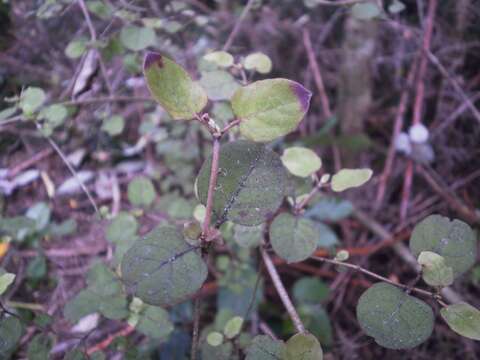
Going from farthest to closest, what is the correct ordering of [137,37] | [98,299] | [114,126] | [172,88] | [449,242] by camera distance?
1. [114,126]
2. [137,37]
3. [98,299]
4. [449,242]
5. [172,88]

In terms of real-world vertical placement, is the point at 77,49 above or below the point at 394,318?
above

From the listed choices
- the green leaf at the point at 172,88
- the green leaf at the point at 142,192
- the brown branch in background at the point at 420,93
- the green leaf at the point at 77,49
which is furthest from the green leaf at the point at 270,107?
the brown branch in background at the point at 420,93

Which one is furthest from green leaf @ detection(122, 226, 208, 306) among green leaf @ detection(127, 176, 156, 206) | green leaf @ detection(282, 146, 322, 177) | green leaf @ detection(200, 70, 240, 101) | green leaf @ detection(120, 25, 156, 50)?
green leaf @ detection(120, 25, 156, 50)

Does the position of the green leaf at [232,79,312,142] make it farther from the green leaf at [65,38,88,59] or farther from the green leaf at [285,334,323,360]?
the green leaf at [65,38,88,59]

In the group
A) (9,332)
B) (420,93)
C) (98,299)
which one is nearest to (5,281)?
(9,332)

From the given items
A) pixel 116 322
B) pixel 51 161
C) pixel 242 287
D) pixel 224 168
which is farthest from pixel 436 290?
pixel 51 161

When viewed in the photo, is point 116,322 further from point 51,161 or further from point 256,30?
point 256,30

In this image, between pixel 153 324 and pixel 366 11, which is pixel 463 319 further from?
pixel 366 11
